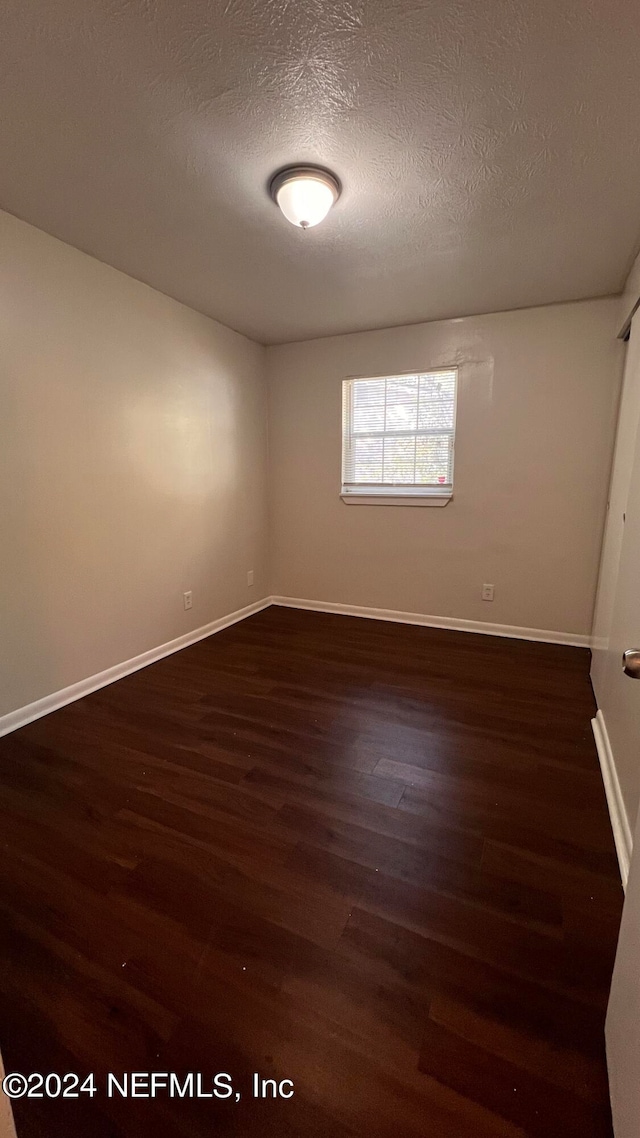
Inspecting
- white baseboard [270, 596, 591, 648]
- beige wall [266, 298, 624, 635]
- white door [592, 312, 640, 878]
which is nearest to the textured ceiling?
beige wall [266, 298, 624, 635]

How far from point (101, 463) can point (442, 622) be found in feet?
8.92

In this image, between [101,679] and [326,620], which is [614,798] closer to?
[326,620]

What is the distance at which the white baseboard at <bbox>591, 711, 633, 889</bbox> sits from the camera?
138cm

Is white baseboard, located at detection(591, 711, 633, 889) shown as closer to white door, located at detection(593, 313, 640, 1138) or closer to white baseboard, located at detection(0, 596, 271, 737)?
white door, located at detection(593, 313, 640, 1138)

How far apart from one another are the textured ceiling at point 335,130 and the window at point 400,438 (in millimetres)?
983

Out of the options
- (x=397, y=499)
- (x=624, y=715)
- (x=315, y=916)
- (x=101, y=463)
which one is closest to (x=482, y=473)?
(x=397, y=499)

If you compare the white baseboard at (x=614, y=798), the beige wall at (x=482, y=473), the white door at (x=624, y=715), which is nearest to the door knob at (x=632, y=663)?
the white door at (x=624, y=715)

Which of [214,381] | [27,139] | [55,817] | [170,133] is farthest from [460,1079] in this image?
[214,381]

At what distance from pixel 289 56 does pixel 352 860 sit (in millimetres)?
2387

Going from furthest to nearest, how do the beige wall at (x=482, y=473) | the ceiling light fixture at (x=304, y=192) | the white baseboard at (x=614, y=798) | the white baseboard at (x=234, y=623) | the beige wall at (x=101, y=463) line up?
1. the beige wall at (x=482, y=473)
2. the white baseboard at (x=234, y=623)
3. the beige wall at (x=101, y=463)
4. the ceiling light fixture at (x=304, y=192)
5. the white baseboard at (x=614, y=798)

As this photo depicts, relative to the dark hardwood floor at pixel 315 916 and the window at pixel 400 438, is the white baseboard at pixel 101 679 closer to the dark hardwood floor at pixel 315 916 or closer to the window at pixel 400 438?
the dark hardwood floor at pixel 315 916

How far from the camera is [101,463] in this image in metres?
2.50

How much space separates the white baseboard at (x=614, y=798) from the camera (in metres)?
1.38

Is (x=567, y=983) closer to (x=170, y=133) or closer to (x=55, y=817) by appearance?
(x=55, y=817)
